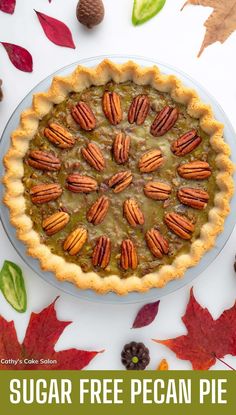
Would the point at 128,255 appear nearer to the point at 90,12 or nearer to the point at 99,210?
the point at 99,210

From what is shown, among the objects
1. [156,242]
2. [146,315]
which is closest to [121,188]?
[156,242]

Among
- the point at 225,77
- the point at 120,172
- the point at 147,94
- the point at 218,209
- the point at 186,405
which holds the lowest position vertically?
the point at 186,405

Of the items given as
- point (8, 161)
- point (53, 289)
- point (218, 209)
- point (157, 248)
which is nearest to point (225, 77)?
point (218, 209)

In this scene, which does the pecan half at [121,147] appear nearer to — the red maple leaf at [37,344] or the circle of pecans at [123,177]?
the circle of pecans at [123,177]

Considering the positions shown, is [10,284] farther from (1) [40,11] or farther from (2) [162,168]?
(1) [40,11]

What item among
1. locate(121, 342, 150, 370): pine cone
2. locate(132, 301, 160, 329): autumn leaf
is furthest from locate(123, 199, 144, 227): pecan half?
locate(121, 342, 150, 370): pine cone
